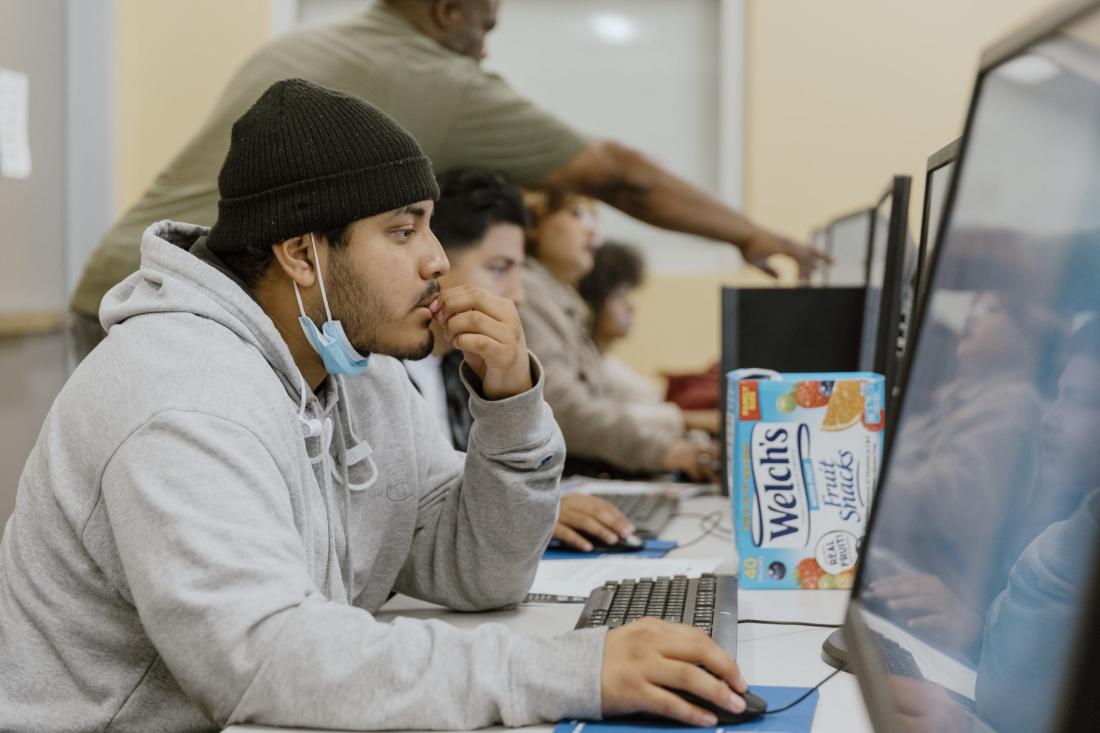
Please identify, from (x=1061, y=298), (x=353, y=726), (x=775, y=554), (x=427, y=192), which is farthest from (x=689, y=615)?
(x=1061, y=298)

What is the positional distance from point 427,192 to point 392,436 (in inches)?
10.8

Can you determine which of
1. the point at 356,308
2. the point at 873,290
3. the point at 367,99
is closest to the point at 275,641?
the point at 356,308

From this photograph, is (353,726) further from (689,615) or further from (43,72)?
(43,72)

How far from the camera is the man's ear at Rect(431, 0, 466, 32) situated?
2154 millimetres

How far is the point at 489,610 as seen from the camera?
1272mm

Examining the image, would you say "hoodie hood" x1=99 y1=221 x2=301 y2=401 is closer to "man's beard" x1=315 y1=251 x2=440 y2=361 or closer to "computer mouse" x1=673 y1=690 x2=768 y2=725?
"man's beard" x1=315 y1=251 x2=440 y2=361

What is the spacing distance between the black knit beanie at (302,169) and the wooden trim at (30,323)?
1734 mm

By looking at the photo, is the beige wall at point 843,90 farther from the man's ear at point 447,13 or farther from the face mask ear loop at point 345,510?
the face mask ear loop at point 345,510

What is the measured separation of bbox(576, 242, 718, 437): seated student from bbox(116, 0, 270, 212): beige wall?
1.39 m

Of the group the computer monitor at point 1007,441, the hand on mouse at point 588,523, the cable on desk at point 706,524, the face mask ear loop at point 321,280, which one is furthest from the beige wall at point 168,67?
the computer monitor at point 1007,441

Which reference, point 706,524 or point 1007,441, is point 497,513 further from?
point 1007,441

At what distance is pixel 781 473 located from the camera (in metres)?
1.25

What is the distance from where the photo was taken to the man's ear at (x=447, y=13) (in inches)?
84.8

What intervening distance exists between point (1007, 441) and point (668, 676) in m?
0.35
